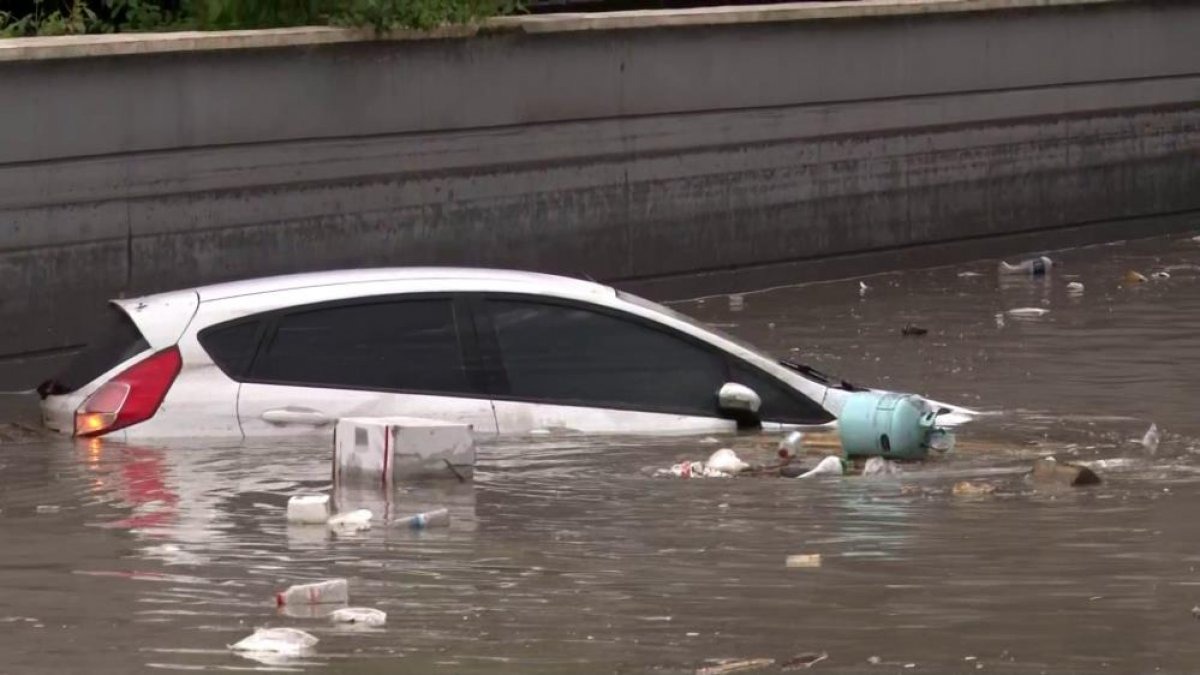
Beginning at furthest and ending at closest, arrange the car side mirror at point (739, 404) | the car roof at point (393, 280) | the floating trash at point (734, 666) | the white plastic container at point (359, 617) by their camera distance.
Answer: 1. the car side mirror at point (739, 404)
2. the car roof at point (393, 280)
3. the white plastic container at point (359, 617)
4. the floating trash at point (734, 666)

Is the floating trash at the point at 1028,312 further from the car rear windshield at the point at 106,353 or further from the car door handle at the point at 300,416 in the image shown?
the car rear windshield at the point at 106,353

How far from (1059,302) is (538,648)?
11.9 meters

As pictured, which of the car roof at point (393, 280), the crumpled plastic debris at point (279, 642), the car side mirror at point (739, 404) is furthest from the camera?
the car side mirror at point (739, 404)

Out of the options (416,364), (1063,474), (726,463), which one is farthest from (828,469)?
(416,364)

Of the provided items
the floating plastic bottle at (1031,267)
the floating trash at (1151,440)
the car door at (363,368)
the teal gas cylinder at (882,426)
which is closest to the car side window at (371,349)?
the car door at (363,368)

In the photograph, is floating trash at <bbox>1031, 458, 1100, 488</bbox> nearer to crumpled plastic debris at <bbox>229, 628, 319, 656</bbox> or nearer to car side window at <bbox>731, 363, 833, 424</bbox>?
car side window at <bbox>731, 363, 833, 424</bbox>

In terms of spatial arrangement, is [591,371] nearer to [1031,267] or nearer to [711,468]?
[711,468]

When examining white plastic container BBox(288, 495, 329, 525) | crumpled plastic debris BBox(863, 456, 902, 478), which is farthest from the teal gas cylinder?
white plastic container BBox(288, 495, 329, 525)

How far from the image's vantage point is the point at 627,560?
28.7 ft

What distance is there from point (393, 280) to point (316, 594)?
3.12 meters

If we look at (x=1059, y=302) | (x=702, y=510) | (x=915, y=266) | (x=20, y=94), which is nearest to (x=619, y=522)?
(x=702, y=510)

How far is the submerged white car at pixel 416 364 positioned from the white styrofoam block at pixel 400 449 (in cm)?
38

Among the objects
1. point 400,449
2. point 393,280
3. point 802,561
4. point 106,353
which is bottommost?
point 802,561

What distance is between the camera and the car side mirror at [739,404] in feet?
35.4
